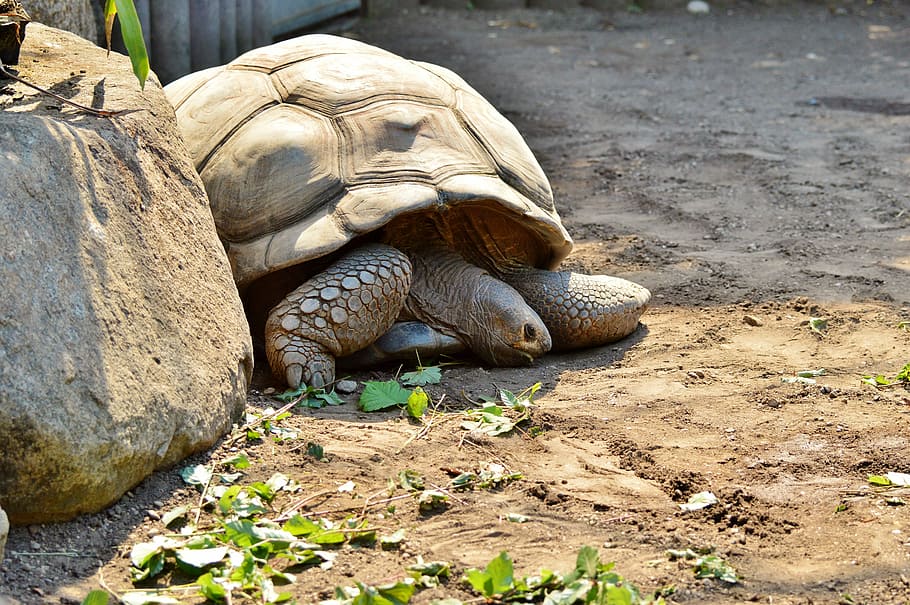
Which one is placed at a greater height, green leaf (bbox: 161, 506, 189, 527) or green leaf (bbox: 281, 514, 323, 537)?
green leaf (bbox: 281, 514, 323, 537)

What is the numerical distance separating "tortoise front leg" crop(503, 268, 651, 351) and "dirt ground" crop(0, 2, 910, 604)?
9cm

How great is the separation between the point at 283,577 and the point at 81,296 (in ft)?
2.47

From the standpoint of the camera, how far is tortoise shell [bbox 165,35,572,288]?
3355mm

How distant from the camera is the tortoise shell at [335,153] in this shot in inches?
132

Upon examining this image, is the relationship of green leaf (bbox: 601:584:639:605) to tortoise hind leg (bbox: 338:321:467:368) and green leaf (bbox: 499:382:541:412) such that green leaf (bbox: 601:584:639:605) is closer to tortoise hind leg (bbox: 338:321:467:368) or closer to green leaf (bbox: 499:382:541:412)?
green leaf (bbox: 499:382:541:412)

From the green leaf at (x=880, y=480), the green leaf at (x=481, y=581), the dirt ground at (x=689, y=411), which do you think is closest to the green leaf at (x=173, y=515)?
the dirt ground at (x=689, y=411)

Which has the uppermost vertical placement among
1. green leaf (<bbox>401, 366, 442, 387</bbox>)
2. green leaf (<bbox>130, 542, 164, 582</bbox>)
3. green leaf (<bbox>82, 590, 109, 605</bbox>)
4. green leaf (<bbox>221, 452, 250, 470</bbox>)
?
green leaf (<bbox>82, 590, 109, 605</bbox>)

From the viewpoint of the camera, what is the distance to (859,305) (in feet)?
13.0

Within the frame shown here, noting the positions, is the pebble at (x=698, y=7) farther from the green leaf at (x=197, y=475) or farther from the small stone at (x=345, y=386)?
the green leaf at (x=197, y=475)

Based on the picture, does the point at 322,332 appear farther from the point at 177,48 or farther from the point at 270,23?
the point at 270,23

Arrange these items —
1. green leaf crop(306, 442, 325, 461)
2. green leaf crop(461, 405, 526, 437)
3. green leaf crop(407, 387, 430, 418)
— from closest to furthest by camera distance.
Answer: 1. green leaf crop(306, 442, 325, 461)
2. green leaf crop(461, 405, 526, 437)
3. green leaf crop(407, 387, 430, 418)

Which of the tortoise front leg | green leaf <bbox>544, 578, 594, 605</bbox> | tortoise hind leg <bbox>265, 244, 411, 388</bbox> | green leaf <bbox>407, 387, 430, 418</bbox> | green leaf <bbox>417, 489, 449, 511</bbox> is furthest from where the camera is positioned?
the tortoise front leg

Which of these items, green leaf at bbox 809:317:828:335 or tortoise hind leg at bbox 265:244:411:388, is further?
green leaf at bbox 809:317:828:335

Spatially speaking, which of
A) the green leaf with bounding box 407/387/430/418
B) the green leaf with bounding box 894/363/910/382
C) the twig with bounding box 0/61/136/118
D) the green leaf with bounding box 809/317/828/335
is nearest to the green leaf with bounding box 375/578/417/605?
the green leaf with bounding box 407/387/430/418
